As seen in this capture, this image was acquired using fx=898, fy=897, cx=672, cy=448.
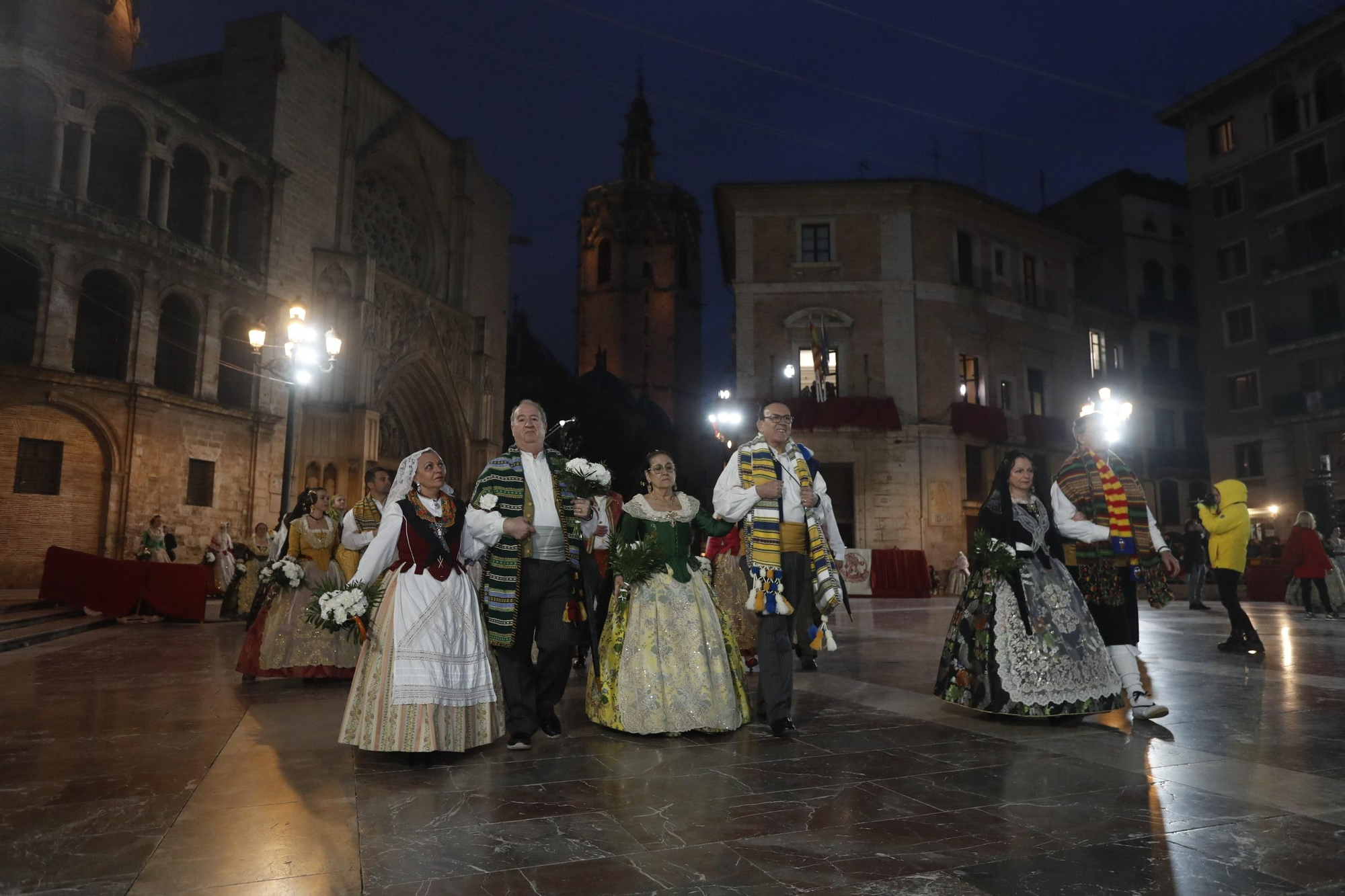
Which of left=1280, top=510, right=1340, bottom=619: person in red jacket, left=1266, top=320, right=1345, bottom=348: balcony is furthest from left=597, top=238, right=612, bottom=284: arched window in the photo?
left=1280, top=510, right=1340, bottom=619: person in red jacket

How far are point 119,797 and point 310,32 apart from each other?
28.2 m

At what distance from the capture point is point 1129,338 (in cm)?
3728

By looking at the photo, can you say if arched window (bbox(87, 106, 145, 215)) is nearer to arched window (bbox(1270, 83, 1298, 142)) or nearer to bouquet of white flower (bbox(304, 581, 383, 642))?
bouquet of white flower (bbox(304, 581, 383, 642))

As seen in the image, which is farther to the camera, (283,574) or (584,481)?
(283,574)

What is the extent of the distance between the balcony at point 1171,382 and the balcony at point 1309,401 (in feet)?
17.1

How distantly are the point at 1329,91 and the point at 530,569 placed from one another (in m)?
37.2

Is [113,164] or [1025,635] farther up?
[113,164]

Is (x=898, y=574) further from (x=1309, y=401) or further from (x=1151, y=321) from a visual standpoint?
(x=1151, y=321)

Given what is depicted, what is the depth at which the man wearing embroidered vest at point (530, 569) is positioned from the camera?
→ 17.0ft

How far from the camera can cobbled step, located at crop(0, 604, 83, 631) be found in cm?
1247

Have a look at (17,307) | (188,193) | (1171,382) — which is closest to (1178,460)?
(1171,382)

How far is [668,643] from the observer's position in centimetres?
545

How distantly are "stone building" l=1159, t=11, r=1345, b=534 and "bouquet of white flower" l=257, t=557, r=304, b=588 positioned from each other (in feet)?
106

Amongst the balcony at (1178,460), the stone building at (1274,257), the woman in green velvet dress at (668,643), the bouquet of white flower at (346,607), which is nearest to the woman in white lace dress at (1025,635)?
the woman in green velvet dress at (668,643)
